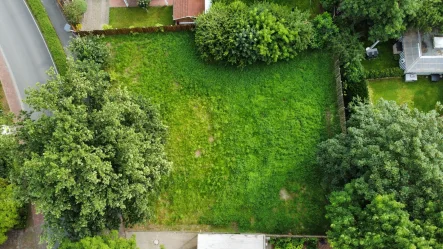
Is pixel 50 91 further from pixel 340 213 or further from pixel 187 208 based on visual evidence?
pixel 340 213

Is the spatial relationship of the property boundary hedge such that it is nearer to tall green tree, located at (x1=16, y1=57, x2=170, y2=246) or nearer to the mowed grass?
the mowed grass

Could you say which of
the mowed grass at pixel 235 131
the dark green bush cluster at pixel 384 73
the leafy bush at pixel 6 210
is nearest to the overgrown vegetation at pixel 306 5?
the mowed grass at pixel 235 131

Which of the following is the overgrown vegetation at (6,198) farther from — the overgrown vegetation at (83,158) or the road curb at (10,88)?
the road curb at (10,88)

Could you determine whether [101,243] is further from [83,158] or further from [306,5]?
[306,5]

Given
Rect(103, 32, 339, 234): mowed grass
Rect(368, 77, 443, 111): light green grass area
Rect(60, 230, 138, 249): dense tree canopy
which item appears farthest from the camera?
Rect(368, 77, 443, 111): light green grass area

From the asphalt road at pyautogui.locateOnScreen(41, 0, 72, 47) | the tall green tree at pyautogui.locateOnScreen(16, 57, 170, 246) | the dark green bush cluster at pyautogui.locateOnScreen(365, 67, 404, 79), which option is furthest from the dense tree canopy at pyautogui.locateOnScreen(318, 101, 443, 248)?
the asphalt road at pyautogui.locateOnScreen(41, 0, 72, 47)

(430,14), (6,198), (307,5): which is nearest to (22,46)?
(6,198)
